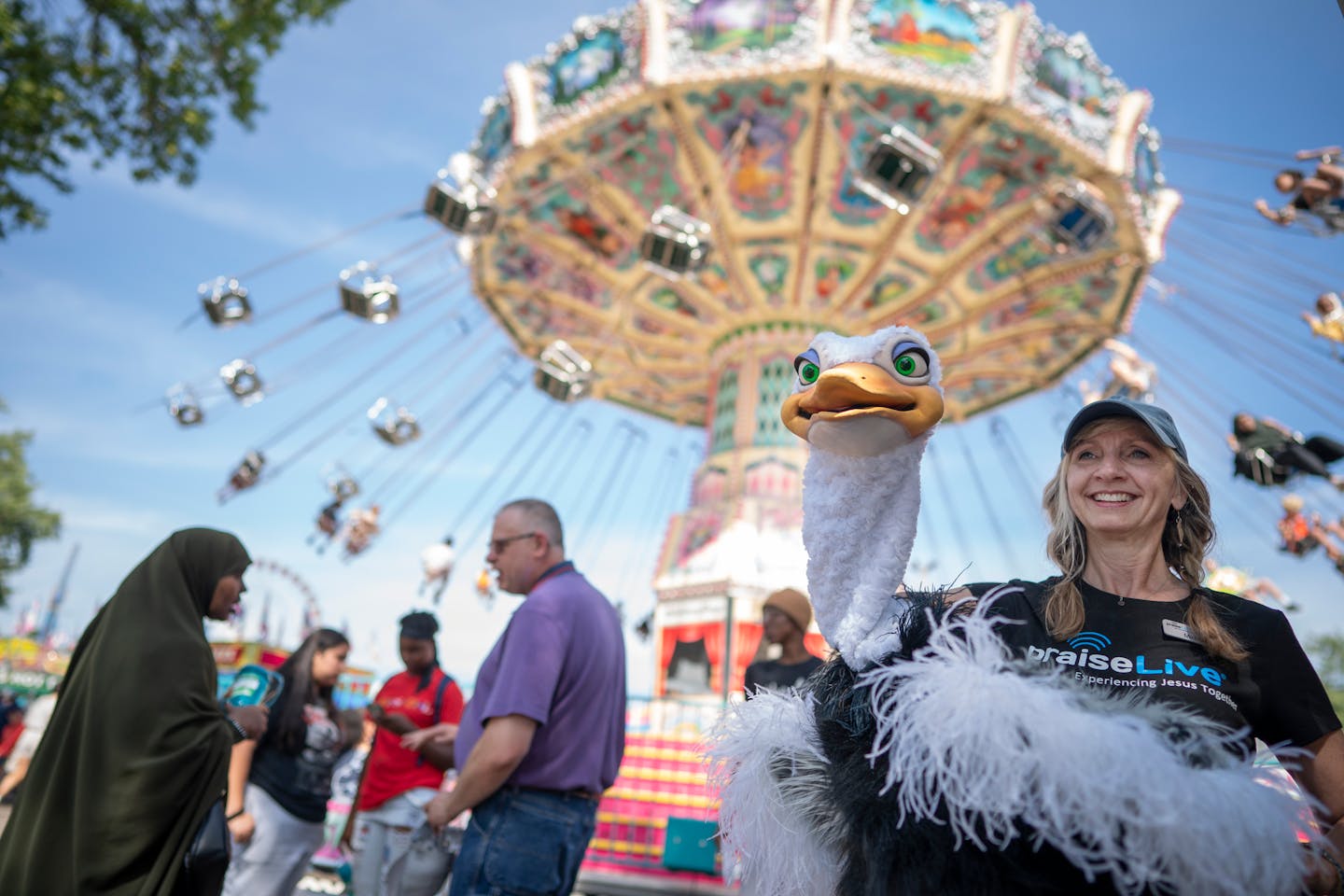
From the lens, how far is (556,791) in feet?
8.48

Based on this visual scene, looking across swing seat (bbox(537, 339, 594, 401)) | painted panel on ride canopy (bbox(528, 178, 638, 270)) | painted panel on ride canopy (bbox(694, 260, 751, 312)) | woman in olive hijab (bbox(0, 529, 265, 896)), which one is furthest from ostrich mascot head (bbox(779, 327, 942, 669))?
painted panel on ride canopy (bbox(694, 260, 751, 312))

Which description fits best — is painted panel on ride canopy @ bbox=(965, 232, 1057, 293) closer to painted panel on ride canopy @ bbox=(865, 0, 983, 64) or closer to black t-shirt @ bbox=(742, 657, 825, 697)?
painted panel on ride canopy @ bbox=(865, 0, 983, 64)

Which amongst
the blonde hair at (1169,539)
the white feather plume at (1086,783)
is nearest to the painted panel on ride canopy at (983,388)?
the blonde hair at (1169,539)

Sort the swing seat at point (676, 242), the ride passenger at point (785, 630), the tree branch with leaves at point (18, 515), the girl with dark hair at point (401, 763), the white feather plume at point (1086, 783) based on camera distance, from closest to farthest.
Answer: the white feather plume at point (1086, 783)
the girl with dark hair at point (401, 763)
the ride passenger at point (785, 630)
the swing seat at point (676, 242)
the tree branch with leaves at point (18, 515)

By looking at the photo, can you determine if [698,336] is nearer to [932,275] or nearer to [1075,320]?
[932,275]

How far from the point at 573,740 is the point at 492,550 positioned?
718mm

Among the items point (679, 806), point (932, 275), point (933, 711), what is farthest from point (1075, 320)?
point (933, 711)

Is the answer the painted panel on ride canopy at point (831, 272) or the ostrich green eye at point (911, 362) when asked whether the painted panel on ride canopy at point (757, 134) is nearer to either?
the painted panel on ride canopy at point (831, 272)

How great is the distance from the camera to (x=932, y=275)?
38.3 feet

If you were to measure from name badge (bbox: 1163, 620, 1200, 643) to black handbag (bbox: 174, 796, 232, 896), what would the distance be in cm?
232

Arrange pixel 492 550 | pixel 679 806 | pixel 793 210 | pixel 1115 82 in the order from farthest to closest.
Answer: pixel 793 210
pixel 1115 82
pixel 679 806
pixel 492 550

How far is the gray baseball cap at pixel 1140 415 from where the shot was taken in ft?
5.27

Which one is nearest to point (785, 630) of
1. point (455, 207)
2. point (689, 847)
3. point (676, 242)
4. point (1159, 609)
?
point (689, 847)

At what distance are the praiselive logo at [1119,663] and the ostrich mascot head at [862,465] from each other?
27cm
